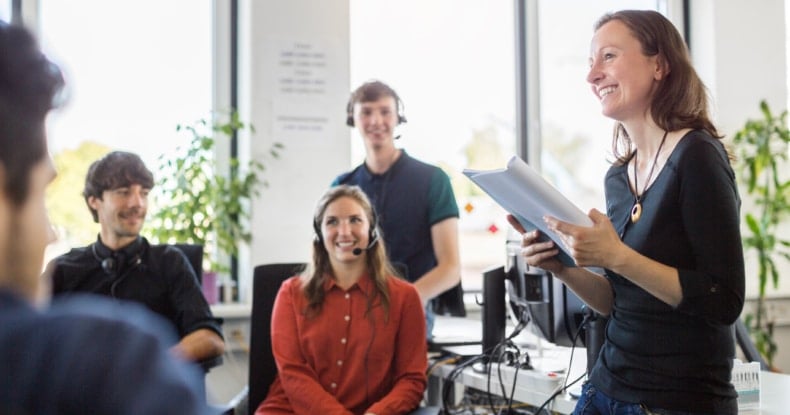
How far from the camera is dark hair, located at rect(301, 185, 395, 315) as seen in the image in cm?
289

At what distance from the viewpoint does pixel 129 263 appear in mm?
2963

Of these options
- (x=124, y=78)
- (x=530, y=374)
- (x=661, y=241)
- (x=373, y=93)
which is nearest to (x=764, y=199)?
(x=373, y=93)

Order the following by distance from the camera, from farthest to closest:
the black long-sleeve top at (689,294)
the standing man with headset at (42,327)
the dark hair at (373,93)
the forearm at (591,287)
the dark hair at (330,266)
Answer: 1. the dark hair at (373,93)
2. the dark hair at (330,266)
3. the forearm at (591,287)
4. the black long-sleeve top at (689,294)
5. the standing man with headset at (42,327)

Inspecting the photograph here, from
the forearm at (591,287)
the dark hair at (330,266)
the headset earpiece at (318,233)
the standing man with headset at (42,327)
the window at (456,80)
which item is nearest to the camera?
the standing man with headset at (42,327)

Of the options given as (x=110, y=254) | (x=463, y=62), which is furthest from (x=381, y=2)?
(x=110, y=254)

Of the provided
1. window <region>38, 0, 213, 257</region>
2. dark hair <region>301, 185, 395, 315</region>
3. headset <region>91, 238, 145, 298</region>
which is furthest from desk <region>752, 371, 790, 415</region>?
window <region>38, 0, 213, 257</region>

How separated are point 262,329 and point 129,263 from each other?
51 cm

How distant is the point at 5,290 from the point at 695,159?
1.15 metres

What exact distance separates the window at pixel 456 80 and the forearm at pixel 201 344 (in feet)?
6.74

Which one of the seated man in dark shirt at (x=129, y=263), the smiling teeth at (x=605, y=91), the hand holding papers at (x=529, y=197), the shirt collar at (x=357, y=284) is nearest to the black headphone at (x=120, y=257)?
the seated man in dark shirt at (x=129, y=263)

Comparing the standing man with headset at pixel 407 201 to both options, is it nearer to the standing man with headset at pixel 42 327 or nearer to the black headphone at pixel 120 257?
the black headphone at pixel 120 257

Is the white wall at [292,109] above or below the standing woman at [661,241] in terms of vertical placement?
above

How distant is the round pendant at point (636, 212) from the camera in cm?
155

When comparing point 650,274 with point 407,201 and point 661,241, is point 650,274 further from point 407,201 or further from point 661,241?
point 407,201
